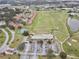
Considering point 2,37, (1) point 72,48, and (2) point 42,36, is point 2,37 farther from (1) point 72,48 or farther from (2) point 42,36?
(1) point 72,48

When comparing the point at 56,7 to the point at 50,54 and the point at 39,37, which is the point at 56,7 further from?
the point at 50,54

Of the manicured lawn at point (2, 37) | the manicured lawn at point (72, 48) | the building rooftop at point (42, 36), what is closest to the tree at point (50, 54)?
the manicured lawn at point (72, 48)

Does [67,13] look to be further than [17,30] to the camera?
Yes

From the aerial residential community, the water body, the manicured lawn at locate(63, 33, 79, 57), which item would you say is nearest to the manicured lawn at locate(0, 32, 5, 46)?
the aerial residential community

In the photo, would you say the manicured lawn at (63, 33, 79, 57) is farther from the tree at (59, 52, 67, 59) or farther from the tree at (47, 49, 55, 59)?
the tree at (47, 49, 55, 59)

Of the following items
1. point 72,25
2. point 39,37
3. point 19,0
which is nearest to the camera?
point 39,37

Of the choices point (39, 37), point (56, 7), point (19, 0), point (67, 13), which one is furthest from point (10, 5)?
point (39, 37)

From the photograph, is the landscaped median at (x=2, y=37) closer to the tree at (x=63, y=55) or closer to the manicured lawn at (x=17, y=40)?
the manicured lawn at (x=17, y=40)

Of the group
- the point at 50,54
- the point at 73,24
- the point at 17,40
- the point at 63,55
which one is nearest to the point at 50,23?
the point at 73,24
